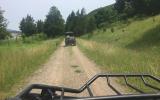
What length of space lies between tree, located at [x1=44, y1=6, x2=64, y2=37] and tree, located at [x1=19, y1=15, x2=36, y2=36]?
1029cm

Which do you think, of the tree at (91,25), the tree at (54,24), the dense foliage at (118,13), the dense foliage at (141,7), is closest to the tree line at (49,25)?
the tree at (54,24)

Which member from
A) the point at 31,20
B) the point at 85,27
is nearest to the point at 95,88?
the point at 85,27

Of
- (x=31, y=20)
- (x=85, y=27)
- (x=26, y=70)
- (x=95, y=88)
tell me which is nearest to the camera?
(x=95, y=88)

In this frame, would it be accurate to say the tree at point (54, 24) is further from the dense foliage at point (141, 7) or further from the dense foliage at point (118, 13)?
the dense foliage at point (141, 7)

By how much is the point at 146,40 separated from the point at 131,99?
1456 inches

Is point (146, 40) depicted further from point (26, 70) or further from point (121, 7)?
point (121, 7)

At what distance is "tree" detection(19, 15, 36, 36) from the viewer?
137 m

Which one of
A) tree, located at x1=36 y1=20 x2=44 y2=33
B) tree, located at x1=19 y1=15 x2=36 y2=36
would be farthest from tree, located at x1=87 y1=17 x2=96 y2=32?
tree, located at x1=19 y1=15 x2=36 y2=36

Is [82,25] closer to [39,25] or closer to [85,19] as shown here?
[85,19]

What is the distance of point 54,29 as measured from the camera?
119 m

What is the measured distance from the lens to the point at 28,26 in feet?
460

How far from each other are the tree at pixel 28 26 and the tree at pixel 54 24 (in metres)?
10.3

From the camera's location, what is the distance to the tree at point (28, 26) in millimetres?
137000

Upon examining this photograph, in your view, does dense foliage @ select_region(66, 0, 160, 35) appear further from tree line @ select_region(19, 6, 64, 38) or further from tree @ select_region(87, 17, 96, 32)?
tree line @ select_region(19, 6, 64, 38)
